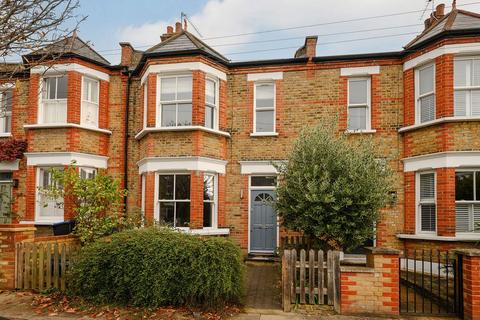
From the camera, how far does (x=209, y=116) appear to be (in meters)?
11.8

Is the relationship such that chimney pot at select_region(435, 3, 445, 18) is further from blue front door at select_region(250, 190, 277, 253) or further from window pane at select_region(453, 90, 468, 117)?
blue front door at select_region(250, 190, 277, 253)

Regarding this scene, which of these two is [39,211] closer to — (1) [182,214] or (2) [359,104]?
(1) [182,214]

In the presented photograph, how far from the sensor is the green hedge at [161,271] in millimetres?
6270

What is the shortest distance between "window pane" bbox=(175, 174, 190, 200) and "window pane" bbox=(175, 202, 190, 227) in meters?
0.22

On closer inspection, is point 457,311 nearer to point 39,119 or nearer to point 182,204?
point 182,204

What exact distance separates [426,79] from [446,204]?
3.83 m

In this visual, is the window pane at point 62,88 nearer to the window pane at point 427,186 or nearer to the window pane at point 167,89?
the window pane at point 167,89

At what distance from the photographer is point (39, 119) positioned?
1188 centimetres

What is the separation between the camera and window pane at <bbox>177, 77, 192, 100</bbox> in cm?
1136

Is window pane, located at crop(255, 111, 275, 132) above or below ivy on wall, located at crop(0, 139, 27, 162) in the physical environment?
above

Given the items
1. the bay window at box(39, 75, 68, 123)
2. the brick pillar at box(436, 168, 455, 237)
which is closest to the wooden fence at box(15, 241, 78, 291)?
the bay window at box(39, 75, 68, 123)

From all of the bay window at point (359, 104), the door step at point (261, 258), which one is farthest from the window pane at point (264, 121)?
the door step at point (261, 258)

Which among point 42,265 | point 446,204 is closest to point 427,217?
point 446,204

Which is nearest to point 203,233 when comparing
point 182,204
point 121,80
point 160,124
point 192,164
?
point 182,204
